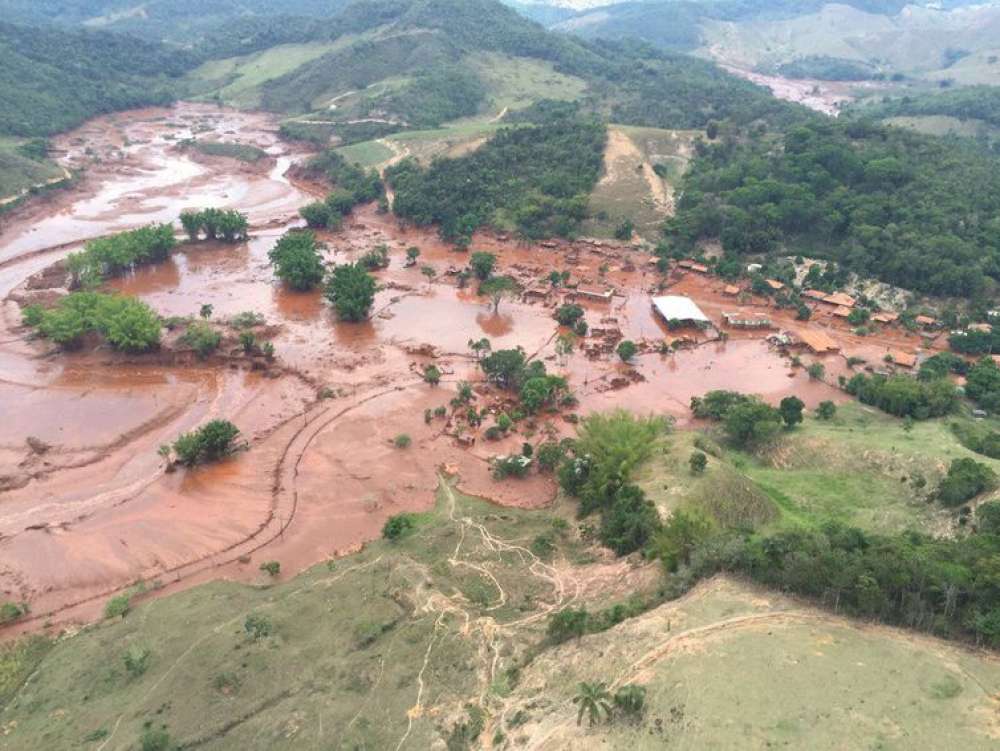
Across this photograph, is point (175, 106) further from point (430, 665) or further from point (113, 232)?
point (430, 665)

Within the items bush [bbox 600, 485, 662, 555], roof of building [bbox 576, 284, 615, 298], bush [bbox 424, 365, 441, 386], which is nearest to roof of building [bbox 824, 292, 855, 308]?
roof of building [bbox 576, 284, 615, 298]

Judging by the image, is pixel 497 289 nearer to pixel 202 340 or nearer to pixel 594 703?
pixel 202 340

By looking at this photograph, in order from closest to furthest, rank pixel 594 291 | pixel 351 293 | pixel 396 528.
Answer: pixel 396 528 → pixel 351 293 → pixel 594 291

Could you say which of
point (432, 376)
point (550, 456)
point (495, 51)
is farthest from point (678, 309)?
point (495, 51)

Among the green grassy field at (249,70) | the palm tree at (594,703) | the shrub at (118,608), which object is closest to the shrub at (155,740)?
the shrub at (118,608)

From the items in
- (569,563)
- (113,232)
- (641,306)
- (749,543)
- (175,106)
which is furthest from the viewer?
(175,106)

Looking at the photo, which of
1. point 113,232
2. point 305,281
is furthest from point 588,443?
point 113,232
